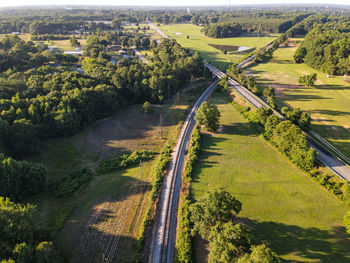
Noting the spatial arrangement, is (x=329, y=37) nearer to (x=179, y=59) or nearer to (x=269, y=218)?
(x=179, y=59)

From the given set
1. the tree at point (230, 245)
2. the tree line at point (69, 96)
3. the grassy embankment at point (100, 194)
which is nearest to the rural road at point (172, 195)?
the grassy embankment at point (100, 194)

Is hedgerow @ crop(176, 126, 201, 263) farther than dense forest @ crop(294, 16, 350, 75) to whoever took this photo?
No

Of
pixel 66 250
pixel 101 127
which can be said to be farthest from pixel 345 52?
pixel 66 250

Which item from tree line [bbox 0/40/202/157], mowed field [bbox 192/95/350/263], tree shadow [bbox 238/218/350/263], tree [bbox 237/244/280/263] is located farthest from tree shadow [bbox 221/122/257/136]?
tree [bbox 237/244/280/263]

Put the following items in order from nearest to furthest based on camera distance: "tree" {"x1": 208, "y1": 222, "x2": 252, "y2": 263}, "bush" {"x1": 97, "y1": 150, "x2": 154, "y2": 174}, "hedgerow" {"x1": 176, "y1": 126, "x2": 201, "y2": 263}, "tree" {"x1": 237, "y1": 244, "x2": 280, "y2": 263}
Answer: "tree" {"x1": 237, "y1": 244, "x2": 280, "y2": 263}
"tree" {"x1": 208, "y1": 222, "x2": 252, "y2": 263}
"hedgerow" {"x1": 176, "y1": 126, "x2": 201, "y2": 263}
"bush" {"x1": 97, "y1": 150, "x2": 154, "y2": 174}

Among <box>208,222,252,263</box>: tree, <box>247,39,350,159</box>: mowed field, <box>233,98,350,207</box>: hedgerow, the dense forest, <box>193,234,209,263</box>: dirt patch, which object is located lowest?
<box>193,234,209,263</box>: dirt patch

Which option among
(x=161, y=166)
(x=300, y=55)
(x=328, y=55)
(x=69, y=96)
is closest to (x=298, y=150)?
(x=161, y=166)

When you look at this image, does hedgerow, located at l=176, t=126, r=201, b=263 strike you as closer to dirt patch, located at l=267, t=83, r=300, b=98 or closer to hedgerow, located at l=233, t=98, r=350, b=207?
hedgerow, located at l=233, t=98, r=350, b=207
